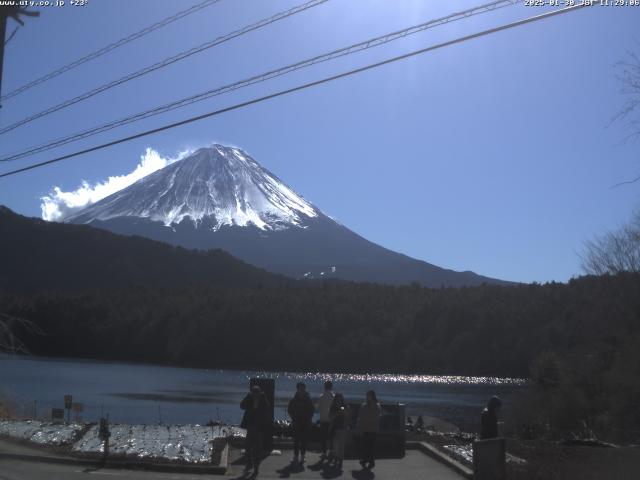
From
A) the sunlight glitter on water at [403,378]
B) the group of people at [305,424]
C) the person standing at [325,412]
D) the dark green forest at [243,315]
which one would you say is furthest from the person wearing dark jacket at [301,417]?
the sunlight glitter on water at [403,378]

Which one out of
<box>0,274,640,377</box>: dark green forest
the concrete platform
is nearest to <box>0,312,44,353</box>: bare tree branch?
the concrete platform

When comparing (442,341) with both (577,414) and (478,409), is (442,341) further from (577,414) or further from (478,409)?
(577,414)

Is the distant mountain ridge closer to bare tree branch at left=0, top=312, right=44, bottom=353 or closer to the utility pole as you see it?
bare tree branch at left=0, top=312, right=44, bottom=353

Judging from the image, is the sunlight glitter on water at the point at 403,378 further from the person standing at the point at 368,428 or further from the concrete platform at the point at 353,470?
the person standing at the point at 368,428

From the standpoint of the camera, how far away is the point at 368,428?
1286 centimetres

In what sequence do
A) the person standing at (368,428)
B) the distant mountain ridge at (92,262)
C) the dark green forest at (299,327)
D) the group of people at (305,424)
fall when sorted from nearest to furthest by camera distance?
the group of people at (305,424)
the person standing at (368,428)
the dark green forest at (299,327)
the distant mountain ridge at (92,262)

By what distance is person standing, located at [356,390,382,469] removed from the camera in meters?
12.9

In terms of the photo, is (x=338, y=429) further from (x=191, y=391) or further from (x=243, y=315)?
(x=243, y=315)

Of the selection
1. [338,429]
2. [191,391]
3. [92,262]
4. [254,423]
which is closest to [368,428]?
[338,429]

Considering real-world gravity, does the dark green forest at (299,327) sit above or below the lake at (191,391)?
above

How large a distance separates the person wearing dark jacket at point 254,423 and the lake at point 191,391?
1415 cm

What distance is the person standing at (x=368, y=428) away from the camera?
42.2 ft

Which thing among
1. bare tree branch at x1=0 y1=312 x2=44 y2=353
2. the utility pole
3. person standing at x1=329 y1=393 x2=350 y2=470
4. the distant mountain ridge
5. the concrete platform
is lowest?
the concrete platform

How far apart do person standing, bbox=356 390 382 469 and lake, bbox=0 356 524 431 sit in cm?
1463
